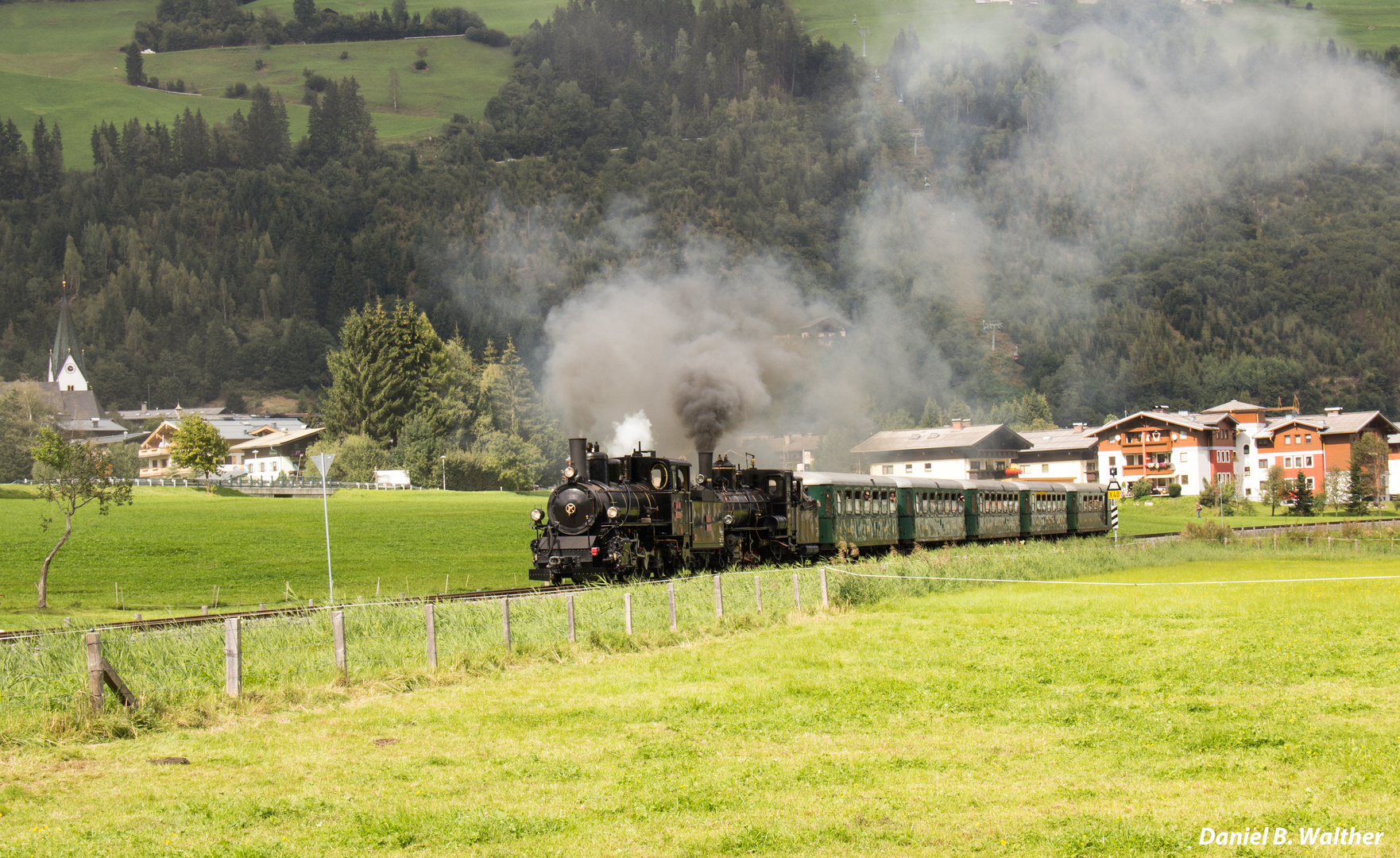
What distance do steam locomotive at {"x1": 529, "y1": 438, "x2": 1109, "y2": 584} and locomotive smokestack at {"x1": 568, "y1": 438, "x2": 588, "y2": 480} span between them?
0.03 m

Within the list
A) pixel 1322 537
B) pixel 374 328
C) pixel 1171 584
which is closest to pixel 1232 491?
pixel 1322 537

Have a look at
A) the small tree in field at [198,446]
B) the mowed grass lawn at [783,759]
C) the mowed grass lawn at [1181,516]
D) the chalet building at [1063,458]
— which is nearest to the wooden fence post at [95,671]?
the mowed grass lawn at [783,759]

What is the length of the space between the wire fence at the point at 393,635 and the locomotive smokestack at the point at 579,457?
13.8ft

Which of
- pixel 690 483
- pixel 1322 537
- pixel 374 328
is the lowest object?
pixel 1322 537

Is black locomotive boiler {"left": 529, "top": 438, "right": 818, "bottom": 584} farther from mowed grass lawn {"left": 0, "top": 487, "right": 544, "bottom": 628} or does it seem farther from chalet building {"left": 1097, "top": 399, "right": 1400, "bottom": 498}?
chalet building {"left": 1097, "top": 399, "right": 1400, "bottom": 498}

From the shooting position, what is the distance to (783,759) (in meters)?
12.0

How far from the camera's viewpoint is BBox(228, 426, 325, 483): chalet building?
127m

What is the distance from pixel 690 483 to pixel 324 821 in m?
21.9

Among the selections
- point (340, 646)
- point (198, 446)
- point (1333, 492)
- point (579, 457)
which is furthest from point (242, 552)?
point (1333, 492)

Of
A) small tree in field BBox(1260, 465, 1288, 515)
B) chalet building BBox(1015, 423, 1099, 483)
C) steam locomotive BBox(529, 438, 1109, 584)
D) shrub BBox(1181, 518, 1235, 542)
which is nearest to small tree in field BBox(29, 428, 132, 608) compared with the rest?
steam locomotive BBox(529, 438, 1109, 584)

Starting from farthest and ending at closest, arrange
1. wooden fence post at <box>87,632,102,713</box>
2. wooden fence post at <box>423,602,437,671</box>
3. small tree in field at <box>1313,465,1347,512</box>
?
small tree in field at <box>1313,465,1347,512</box> < wooden fence post at <box>423,602,437,671</box> < wooden fence post at <box>87,632,102,713</box>

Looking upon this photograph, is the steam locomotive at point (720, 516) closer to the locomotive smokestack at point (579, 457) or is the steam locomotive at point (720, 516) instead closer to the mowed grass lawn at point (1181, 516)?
the locomotive smokestack at point (579, 457)

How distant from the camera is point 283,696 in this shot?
15133 millimetres

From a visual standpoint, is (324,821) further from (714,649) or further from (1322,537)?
(1322,537)
